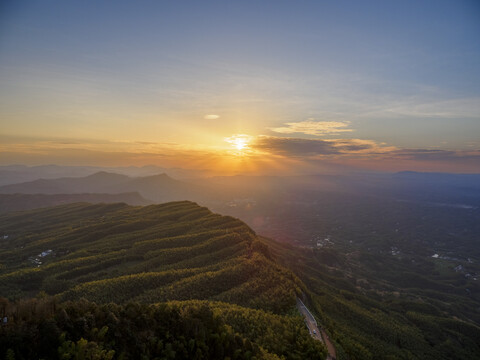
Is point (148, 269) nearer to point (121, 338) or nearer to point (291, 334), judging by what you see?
point (291, 334)

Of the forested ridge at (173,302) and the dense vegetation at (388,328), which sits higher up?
the forested ridge at (173,302)

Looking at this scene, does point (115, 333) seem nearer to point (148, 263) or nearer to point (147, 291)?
point (147, 291)

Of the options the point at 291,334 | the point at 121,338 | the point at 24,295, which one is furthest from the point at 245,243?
the point at 121,338

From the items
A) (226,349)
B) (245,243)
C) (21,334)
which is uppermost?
(21,334)

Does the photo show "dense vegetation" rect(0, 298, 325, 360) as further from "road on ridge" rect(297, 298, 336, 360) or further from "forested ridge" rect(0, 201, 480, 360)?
"road on ridge" rect(297, 298, 336, 360)

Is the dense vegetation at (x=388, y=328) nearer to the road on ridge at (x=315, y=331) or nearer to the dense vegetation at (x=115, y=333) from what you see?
the road on ridge at (x=315, y=331)

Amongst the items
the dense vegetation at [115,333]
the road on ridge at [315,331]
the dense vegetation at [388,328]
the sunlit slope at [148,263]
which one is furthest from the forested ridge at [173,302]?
the road on ridge at [315,331]
